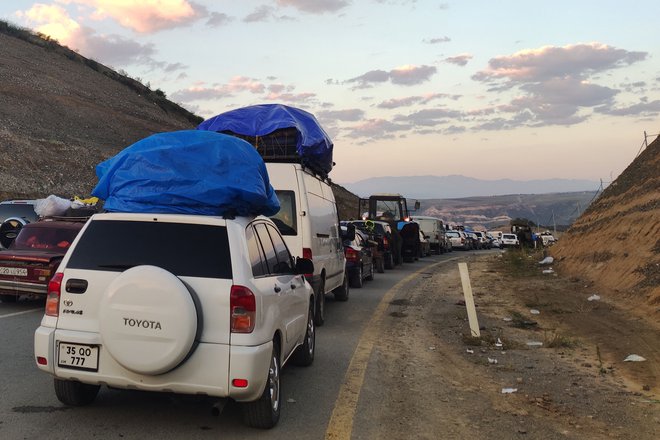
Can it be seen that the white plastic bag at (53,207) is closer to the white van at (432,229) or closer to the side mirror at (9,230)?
the side mirror at (9,230)

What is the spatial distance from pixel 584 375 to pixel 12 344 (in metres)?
6.78

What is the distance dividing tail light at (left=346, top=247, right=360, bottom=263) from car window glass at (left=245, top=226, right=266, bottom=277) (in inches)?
392

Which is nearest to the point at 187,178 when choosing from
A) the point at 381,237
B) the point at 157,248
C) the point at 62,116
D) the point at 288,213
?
the point at 157,248

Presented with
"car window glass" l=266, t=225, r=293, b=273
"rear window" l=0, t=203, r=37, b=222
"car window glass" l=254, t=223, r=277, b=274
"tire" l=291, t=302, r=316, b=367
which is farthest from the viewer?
"rear window" l=0, t=203, r=37, b=222

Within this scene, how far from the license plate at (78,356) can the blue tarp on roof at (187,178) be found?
121 cm

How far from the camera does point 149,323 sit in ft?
13.8

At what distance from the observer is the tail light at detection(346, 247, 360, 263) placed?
15172mm

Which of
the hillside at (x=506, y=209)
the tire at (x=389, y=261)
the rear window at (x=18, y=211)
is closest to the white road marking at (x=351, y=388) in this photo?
the rear window at (x=18, y=211)

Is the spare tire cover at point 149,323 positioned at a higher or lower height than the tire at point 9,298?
higher

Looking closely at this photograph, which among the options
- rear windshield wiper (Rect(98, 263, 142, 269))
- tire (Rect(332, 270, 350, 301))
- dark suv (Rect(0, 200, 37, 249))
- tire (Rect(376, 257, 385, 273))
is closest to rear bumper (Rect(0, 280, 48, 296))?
tire (Rect(332, 270, 350, 301))

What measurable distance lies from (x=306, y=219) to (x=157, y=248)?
4.61 meters

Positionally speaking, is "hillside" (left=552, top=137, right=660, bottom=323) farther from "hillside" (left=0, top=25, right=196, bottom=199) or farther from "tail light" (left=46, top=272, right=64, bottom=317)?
"hillside" (left=0, top=25, right=196, bottom=199)

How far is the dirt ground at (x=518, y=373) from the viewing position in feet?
16.8

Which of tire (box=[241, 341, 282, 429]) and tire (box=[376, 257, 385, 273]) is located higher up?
tire (box=[241, 341, 282, 429])
